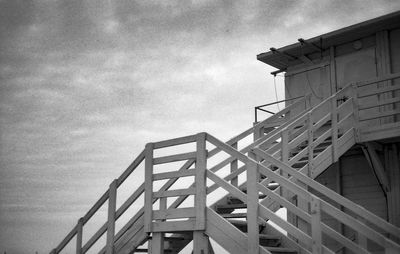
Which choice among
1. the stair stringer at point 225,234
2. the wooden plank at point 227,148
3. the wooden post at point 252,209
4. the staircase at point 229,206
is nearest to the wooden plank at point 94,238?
the staircase at point 229,206

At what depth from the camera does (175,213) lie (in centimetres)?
930

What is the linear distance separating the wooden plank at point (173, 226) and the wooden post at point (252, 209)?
1.28m

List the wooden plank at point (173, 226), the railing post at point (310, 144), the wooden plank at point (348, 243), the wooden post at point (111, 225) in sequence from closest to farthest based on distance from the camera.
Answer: the wooden plank at point (348, 243) < the wooden plank at point (173, 226) < the wooden post at point (111, 225) < the railing post at point (310, 144)

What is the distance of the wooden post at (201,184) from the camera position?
887cm

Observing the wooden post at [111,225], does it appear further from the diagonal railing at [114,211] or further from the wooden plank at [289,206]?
the wooden plank at [289,206]

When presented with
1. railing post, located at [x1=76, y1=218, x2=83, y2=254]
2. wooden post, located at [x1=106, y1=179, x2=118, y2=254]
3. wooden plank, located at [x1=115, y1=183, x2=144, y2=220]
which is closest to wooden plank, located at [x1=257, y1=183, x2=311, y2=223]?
wooden plank, located at [x1=115, y1=183, x2=144, y2=220]

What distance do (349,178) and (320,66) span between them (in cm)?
325

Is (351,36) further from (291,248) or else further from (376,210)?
(291,248)

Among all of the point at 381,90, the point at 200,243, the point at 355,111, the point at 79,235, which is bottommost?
the point at 200,243

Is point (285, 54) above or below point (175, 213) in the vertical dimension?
above

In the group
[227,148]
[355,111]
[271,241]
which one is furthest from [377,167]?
[227,148]

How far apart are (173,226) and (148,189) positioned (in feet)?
2.96

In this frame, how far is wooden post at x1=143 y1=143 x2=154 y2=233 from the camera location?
9.60 m

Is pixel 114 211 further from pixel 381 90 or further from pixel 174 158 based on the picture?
pixel 381 90
